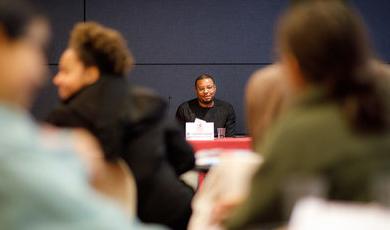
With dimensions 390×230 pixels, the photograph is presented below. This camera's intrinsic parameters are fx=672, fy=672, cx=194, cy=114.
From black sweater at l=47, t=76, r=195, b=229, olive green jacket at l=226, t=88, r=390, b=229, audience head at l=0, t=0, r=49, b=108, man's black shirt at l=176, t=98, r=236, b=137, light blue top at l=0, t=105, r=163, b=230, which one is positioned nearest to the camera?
light blue top at l=0, t=105, r=163, b=230

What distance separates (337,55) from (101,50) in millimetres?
1138

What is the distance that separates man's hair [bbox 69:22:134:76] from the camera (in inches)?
93.6

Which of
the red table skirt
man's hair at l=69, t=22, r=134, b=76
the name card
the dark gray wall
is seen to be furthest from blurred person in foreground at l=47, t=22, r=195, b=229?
the dark gray wall

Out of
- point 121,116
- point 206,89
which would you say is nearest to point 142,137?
point 121,116

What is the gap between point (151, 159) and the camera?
245cm

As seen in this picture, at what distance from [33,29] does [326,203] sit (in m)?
0.66

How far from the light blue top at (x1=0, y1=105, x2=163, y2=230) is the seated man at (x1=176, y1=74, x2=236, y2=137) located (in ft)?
18.8

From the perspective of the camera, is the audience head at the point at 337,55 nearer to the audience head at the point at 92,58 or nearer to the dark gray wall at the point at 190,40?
the audience head at the point at 92,58

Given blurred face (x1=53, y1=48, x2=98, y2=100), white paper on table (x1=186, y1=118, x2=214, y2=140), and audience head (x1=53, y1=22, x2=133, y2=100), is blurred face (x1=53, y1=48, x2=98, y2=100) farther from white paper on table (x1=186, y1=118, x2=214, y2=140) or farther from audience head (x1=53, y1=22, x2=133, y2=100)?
white paper on table (x1=186, y1=118, x2=214, y2=140)

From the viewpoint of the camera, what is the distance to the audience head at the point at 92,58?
2375mm

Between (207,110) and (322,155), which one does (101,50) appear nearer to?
(322,155)

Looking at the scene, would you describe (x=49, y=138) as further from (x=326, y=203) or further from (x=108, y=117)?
(x=108, y=117)

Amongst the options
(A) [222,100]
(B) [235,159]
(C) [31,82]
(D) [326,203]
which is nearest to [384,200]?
(D) [326,203]

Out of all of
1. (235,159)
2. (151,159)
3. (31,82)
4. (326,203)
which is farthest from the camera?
(151,159)
